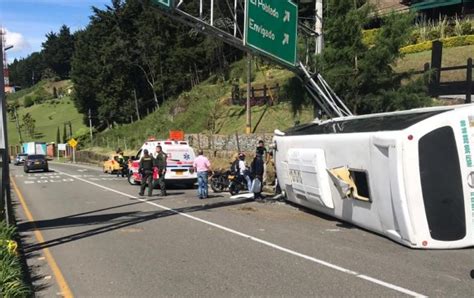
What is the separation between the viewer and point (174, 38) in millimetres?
62938

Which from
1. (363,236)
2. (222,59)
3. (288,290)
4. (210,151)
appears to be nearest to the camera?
(288,290)

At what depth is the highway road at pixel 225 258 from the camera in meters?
7.20

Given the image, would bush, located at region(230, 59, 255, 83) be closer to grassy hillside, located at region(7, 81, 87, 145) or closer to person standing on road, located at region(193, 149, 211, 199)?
person standing on road, located at region(193, 149, 211, 199)

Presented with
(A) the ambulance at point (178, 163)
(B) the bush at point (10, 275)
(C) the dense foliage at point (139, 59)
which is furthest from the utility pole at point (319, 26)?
(C) the dense foliage at point (139, 59)

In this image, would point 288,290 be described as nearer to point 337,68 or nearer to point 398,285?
point 398,285

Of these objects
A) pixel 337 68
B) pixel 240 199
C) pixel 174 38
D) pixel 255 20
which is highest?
pixel 174 38

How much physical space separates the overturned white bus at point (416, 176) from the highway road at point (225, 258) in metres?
0.37

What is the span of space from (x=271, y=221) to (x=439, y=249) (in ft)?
15.4

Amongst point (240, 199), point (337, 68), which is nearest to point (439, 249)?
point (240, 199)

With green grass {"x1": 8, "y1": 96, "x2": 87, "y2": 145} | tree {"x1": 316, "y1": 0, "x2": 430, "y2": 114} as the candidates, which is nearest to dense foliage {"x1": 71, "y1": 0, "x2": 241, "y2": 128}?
tree {"x1": 316, "y1": 0, "x2": 430, "y2": 114}

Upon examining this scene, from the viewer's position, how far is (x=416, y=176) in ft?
29.7

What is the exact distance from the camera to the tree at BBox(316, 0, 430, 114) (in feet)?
62.7

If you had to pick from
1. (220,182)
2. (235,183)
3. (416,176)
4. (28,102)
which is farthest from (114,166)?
(28,102)

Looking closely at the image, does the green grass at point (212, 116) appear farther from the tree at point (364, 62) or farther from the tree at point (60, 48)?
the tree at point (60, 48)
